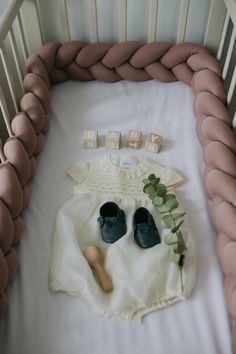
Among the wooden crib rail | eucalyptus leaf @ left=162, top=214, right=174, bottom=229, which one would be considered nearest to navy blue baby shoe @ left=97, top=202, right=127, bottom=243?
eucalyptus leaf @ left=162, top=214, right=174, bottom=229

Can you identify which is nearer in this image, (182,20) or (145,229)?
(145,229)

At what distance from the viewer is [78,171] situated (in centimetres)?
103

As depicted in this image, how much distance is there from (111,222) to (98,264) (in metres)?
0.11

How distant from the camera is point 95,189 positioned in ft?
3.26

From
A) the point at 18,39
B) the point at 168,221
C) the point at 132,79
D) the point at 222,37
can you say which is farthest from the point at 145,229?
the point at 18,39

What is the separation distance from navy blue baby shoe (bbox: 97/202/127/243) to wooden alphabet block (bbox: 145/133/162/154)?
249 mm

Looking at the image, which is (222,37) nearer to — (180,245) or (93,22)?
(93,22)

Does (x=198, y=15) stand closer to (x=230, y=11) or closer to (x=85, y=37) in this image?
(x=230, y=11)

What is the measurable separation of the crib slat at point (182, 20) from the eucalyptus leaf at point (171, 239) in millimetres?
759

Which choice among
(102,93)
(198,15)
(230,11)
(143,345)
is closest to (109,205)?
(143,345)

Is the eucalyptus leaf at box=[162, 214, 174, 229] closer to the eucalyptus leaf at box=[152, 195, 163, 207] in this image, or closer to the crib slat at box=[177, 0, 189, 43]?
the eucalyptus leaf at box=[152, 195, 163, 207]

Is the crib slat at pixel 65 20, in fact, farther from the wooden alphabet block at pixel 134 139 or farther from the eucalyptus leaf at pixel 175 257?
the eucalyptus leaf at pixel 175 257

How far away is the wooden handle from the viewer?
794 millimetres

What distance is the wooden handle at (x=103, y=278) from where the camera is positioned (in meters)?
0.79
